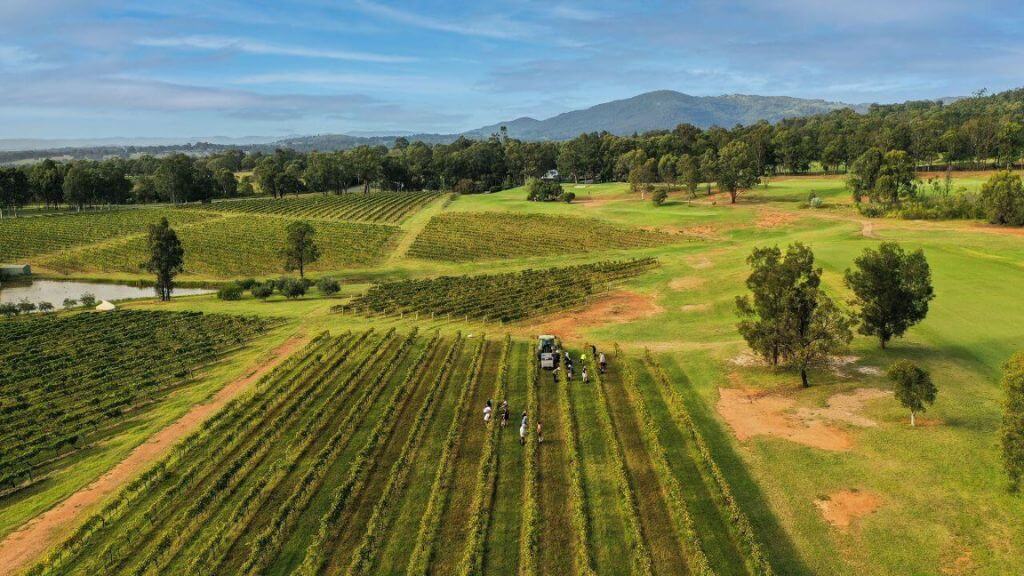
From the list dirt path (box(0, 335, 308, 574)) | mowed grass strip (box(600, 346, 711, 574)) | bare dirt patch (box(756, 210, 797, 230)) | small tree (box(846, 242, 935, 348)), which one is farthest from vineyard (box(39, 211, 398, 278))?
small tree (box(846, 242, 935, 348))

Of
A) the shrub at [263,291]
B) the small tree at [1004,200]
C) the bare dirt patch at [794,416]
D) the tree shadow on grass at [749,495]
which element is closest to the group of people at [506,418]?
the tree shadow on grass at [749,495]

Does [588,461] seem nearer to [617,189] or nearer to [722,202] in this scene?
[722,202]

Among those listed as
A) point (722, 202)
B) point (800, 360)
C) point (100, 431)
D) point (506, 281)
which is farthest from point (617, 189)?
point (100, 431)

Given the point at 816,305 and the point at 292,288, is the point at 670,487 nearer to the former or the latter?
the point at 816,305

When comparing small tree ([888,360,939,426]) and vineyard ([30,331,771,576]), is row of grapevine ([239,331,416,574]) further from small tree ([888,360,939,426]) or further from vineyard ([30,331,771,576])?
small tree ([888,360,939,426])

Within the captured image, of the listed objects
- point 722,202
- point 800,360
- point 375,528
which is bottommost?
point 375,528
